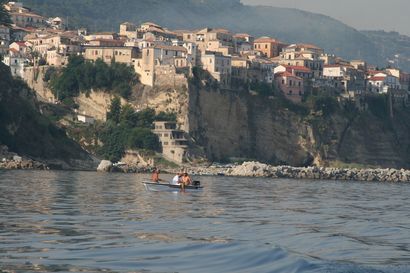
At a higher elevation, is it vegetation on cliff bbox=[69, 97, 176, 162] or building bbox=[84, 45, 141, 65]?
building bbox=[84, 45, 141, 65]

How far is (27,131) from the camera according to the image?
92.8 meters

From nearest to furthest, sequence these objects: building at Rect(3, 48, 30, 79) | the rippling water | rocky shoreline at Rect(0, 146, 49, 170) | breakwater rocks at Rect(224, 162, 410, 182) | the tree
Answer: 1. the rippling water
2. rocky shoreline at Rect(0, 146, 49, 170)
3. breakwater rocks at Rect(224, 162, 410, 182)
4. the tree
5. building at Rect(3, 48, 30, 79)

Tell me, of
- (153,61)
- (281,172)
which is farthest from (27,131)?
(153,61)

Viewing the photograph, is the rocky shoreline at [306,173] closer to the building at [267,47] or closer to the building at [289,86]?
the building at [289,86]

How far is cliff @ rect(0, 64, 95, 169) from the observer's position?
300 feet

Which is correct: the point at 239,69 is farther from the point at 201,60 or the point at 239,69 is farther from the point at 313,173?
the point at 313,173

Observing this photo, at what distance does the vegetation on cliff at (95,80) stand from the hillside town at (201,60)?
1676 mm

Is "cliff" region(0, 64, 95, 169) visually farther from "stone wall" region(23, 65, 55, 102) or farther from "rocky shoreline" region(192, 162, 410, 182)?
"stone wall" region(23, 65, 55, 102)

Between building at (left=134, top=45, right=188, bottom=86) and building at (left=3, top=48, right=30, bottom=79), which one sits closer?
building at (left=134, top=45, right=188, bottom=86)

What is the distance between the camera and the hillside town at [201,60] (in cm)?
11775

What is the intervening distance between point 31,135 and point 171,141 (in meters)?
20.0

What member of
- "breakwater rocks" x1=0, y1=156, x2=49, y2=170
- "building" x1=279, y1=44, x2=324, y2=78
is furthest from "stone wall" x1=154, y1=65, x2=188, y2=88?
"breakwater rocks" x1=0, y1=156, x2=49, y2=170

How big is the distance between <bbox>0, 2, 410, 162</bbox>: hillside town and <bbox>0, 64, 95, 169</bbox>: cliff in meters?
15.5

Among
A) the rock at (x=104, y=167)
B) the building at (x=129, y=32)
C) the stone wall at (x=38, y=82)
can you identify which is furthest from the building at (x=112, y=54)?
the rock at (x=104, y=167)
